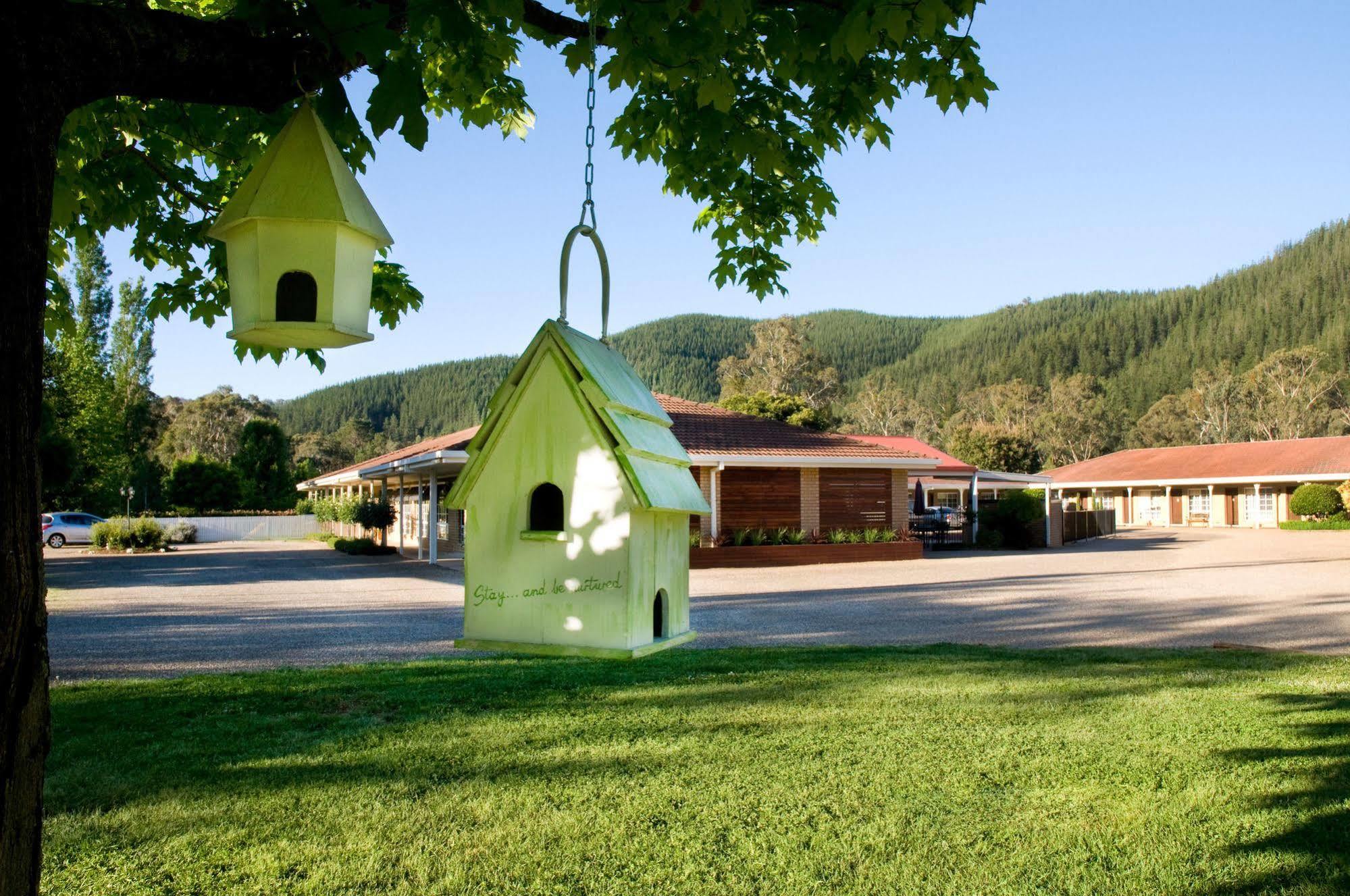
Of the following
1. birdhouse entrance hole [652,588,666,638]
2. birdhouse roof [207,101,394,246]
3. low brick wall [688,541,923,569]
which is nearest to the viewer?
birdhouse roof [207,101,394,246]

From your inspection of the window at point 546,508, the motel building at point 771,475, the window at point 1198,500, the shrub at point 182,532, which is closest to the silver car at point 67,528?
the shrub at point 182,532

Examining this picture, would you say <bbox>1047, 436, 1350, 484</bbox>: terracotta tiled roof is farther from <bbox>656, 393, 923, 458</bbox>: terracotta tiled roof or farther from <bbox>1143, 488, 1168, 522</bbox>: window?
<bbox>656, 393, 923, 458</bbox>: terracotta tiled roof

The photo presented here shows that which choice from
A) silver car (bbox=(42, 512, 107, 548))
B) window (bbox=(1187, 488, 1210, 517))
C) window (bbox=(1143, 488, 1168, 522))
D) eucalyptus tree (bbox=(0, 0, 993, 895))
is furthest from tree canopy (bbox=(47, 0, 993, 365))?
window (bbox=(1143, 488, 1168, 522))

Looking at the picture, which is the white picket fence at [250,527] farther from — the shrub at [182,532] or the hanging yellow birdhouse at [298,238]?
the hanging yellow birdhouse at [298,238]

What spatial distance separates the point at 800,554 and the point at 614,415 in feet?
71.9

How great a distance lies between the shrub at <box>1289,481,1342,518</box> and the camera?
133ft

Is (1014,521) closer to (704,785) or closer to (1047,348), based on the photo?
(704,785)

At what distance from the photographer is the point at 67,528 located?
118ft

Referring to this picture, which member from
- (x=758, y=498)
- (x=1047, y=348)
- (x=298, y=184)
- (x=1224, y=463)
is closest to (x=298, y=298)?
(x=298, y=184)

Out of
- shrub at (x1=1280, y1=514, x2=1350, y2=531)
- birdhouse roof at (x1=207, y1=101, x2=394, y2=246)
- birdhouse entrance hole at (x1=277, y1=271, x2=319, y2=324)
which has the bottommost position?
shrub at (x1=1280, y1=514, x2=1350, y2=531)

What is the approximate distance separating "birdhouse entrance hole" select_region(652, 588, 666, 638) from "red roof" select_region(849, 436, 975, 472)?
25589 mm

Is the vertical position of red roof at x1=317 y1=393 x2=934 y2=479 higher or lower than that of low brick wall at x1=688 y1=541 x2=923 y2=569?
higher

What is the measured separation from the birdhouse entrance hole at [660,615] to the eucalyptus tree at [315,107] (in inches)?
56.5

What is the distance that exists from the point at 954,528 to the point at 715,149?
31854mm
